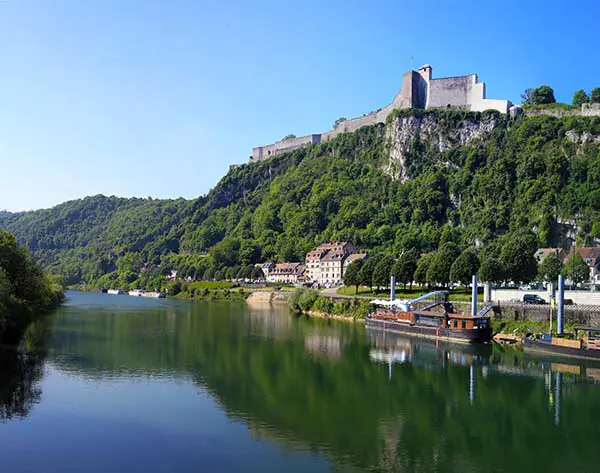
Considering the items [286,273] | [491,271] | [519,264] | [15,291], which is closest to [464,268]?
[491,271]

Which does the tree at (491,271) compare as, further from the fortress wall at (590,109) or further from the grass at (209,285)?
the grass at (209,285)

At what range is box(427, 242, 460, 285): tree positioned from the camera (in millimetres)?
53406

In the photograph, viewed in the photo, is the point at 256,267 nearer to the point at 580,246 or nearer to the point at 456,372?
the point at 580,246

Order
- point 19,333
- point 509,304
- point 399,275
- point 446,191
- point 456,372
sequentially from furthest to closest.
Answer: point 446,191 < point 399,275 < point 509,304 < point 19,333 < point 456,372

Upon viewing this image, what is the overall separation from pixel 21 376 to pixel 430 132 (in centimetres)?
7895

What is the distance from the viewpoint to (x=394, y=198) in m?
91.4

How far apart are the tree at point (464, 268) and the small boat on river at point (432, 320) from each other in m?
2.10

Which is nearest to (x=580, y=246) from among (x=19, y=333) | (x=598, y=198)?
(x=598, y=198)

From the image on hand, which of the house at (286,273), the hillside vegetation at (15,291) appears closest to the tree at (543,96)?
the house at (286,273)

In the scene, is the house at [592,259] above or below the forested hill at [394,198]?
below

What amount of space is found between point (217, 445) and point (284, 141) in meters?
117

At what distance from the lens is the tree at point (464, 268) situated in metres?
51.1

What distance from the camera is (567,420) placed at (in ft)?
67.4

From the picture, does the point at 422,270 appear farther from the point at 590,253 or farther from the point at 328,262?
the point at 328,262
